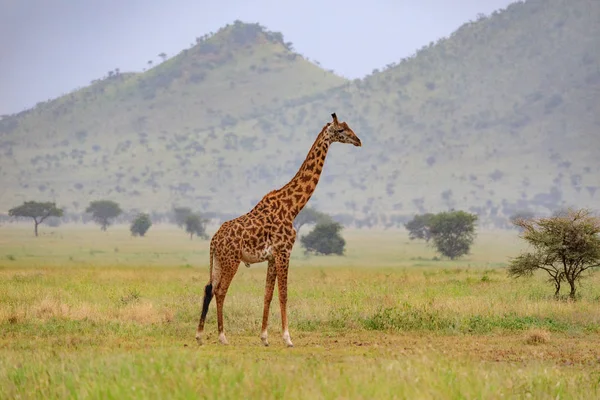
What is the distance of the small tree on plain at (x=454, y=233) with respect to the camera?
63.2 metres

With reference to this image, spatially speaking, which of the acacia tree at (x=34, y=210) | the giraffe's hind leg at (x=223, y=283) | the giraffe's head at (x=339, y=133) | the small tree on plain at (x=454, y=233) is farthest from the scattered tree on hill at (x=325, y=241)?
the giraffe's hind leg at (x=223, y=283)

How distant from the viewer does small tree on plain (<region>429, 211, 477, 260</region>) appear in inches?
2486

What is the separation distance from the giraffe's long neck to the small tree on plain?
154ft

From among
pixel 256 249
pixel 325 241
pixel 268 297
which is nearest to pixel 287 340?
pixel 268 297

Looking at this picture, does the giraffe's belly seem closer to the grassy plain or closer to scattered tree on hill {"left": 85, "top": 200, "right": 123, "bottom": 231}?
the grassy plain

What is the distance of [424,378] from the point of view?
33.4 feet

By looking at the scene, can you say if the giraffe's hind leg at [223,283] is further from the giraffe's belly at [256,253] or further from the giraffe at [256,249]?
the giraffe's belly at [256,253]

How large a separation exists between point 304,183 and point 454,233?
4804 centimetres

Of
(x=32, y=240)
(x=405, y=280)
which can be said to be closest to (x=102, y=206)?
(x=32, y=240)

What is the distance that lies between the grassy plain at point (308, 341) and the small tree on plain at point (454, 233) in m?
27.8

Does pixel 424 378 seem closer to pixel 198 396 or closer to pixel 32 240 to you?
pixel 198 396

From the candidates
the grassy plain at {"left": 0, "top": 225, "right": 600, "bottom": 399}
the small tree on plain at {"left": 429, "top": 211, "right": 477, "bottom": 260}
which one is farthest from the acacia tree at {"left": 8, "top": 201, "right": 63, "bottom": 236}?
the grassy plain at {"left": 0, "top": 225, "right": 600, "bottom": 399}

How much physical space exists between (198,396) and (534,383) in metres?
4.10

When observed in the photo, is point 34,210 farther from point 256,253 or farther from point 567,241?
point 256,253
